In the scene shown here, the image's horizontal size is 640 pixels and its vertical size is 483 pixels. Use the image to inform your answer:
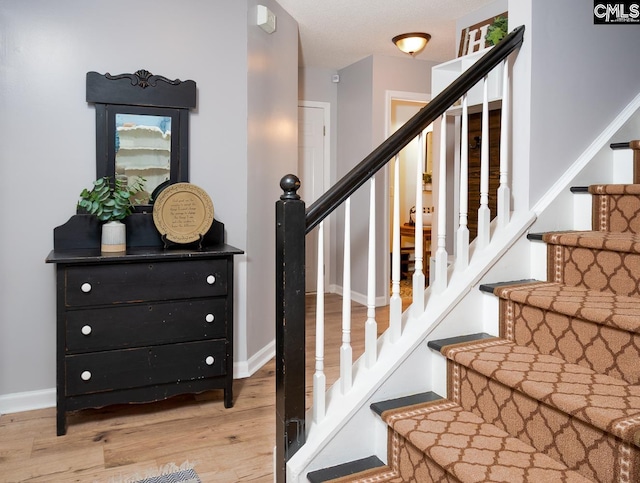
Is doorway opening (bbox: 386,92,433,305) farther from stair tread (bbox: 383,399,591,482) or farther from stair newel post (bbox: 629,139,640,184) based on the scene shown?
stair tread (bbox: 383,399,591,482)

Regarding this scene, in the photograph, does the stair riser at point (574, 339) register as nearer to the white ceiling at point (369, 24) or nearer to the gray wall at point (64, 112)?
the gray wall at point (64, 112)

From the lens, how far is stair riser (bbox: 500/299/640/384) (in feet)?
4.90

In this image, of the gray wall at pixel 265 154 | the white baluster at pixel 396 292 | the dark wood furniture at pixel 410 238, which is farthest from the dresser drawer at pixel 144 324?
the dark wood furniture at pixel 410 238

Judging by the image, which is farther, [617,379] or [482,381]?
[482,381]

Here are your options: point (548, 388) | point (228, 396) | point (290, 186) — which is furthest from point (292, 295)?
point (228, 396)

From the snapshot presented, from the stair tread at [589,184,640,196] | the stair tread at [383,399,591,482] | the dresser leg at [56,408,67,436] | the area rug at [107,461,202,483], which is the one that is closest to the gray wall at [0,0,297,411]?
the dresser leg at [56,408,67,436]

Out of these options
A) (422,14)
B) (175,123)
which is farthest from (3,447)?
(422,14)

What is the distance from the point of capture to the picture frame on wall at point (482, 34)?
3.28 meters

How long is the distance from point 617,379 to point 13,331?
113 inches

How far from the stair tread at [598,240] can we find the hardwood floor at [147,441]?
1.49 m

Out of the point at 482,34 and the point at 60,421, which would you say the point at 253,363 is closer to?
the point at 60,421

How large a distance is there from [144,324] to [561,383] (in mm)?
1949

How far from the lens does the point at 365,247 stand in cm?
536

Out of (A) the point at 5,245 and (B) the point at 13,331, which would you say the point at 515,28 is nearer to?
(A) the point at 5,245
